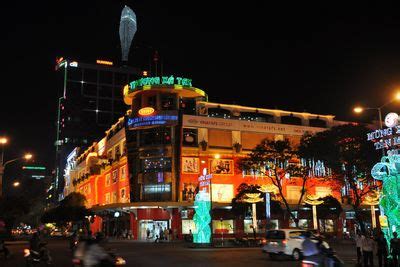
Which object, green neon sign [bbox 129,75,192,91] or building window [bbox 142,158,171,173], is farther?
green neon sign [bbox 129,75,192,91]

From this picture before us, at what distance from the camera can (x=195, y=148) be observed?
6003 cm

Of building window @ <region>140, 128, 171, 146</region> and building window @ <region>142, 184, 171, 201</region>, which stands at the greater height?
building window @ <region>140, 128, 171, 146</region>

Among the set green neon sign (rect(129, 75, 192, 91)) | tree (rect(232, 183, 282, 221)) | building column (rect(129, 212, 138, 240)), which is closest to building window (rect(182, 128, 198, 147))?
green neon sign (rect(129, 75, 192, 91))

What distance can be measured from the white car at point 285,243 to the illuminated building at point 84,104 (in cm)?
11780

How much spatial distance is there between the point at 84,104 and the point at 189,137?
290ft

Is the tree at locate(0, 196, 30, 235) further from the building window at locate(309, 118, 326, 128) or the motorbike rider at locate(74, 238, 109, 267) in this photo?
the motorbike rider at locate(74, 238, 109, 267)

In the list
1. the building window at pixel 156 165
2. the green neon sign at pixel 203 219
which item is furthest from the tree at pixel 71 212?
the green neon sign at pixel 203 219

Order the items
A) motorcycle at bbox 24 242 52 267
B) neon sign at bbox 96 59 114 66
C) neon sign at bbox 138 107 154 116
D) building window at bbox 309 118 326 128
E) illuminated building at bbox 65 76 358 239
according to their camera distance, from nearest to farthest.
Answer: motorcycle at bbox 24 242 52 267
illuminated building at bbox 65 76 358 239
neon sign at bbox 138 107 154 116
building window at bbox 309 118 326 128
neon sign at bbox 96 59 114 66

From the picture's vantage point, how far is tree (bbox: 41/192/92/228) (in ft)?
238

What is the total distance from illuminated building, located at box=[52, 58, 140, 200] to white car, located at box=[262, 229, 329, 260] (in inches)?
4638

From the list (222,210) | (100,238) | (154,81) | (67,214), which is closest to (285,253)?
(100,238)

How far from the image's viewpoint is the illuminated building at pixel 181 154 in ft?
192

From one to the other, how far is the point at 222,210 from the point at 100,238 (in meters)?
47.4

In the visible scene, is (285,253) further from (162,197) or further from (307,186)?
(307,186)
